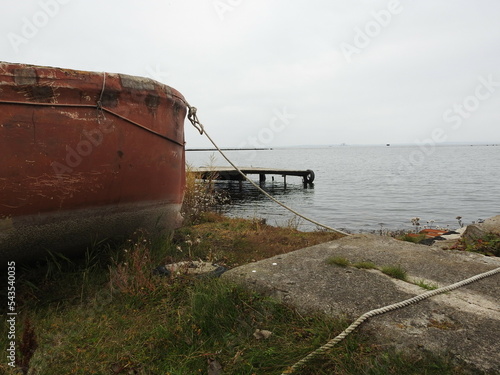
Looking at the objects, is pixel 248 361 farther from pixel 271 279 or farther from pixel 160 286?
pixel 160 286

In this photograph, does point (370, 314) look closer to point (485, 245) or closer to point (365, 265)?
point (365, 265)

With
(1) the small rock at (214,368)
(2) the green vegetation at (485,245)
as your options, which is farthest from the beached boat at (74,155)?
(2) the green vegetation at (485,245)

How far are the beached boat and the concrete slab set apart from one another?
4.57 ft

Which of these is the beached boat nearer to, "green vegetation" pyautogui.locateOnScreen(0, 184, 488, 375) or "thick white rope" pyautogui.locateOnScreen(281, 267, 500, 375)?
"green vegetation" pyautogui.locateOnScreen(0, 184, 488, 375)

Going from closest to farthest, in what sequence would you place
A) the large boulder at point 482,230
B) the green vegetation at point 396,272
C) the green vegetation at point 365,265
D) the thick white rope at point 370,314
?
the thick white rope at point 370,314
the green vegetation at point 396,272
the green vegetation at point 365,265
the large boulder at point 482,230

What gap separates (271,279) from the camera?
3.03 metres

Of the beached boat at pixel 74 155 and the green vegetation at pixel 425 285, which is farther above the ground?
the beached boat at pixel 74 155

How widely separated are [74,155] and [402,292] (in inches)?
113

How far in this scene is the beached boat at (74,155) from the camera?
2918 mm

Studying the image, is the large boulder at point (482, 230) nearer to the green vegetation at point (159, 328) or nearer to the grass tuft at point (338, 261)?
the grass tuft at point (338, 261)

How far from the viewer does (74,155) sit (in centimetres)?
320

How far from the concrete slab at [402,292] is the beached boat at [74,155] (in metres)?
1.39

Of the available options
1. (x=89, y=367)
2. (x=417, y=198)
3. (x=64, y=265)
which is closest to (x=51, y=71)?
(x=64, y=265)

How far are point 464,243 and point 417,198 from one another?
14.9 metres
